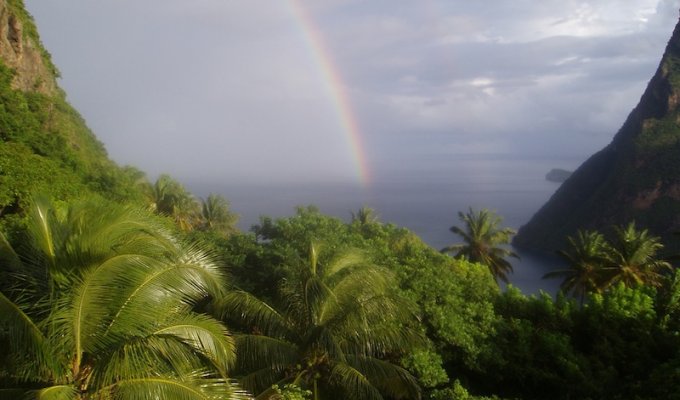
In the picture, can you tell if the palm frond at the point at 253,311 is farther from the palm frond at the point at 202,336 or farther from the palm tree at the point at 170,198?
the palm tree at the point at 170,198

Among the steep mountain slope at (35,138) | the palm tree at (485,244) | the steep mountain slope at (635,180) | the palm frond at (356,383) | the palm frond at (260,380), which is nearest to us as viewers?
the palm frond at (356,383)

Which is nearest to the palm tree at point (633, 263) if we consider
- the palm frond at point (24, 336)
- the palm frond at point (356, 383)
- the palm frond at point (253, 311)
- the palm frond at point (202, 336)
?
the palm frond at point (356, 383)

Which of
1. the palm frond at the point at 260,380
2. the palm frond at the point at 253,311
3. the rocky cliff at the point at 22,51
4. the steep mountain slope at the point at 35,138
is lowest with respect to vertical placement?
the palm frond at the point at 260,380

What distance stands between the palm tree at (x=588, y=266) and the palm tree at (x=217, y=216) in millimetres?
27617

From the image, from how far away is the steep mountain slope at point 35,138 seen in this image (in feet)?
50.8

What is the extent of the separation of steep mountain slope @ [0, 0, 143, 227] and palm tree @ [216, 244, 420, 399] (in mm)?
7238

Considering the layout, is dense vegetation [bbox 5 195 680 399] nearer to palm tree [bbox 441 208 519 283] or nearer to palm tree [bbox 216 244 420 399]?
palm tree [bbox 216 244 420 399]

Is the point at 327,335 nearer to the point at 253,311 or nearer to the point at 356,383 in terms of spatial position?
the point at 356,383

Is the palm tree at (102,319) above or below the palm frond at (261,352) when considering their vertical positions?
above

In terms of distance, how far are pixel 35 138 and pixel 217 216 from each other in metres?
22.9

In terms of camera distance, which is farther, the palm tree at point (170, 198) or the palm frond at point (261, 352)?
the palm tree at point (170, 198)

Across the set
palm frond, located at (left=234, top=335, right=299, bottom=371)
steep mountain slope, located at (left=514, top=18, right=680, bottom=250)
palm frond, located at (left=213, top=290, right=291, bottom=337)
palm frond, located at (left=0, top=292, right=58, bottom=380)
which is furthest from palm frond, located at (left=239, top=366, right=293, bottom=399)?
steep mountain slope, located at (left=514, top=18, right=680, bottom=250)

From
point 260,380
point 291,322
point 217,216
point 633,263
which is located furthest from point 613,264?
point 217,216

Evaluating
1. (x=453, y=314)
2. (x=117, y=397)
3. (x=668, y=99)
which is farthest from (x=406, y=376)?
(x=668, y=99)
